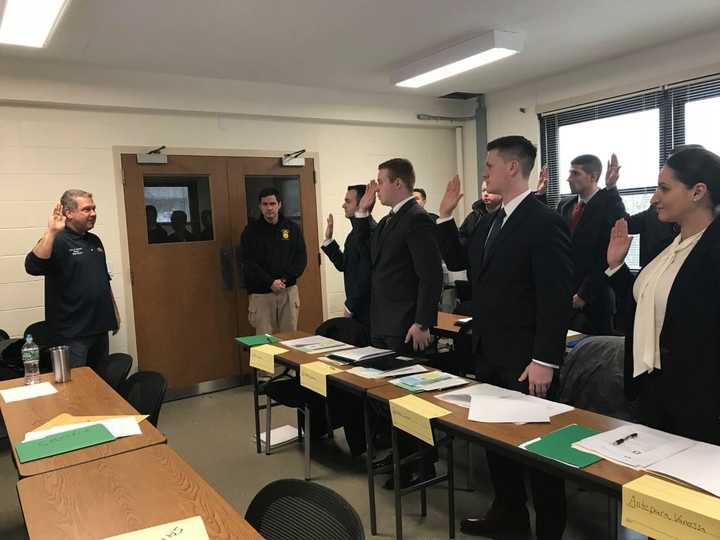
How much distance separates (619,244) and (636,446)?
0.88 m

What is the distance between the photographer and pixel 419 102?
19.7ft

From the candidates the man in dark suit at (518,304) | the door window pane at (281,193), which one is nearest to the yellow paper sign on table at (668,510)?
the man in dark suit at (518,304)

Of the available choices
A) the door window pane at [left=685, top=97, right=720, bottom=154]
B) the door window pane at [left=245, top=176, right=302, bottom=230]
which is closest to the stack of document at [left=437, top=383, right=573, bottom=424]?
the door window pane at [left=685, top=97, right=720, bottom=154]

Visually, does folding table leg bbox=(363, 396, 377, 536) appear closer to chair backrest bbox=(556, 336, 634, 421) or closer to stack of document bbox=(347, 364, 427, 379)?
stack of document bbox=(347, 364, 427, 379)

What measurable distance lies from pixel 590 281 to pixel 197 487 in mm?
3077

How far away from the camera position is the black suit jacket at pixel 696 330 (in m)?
1.64

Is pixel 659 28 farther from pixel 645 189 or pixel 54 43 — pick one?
pixel 54 43

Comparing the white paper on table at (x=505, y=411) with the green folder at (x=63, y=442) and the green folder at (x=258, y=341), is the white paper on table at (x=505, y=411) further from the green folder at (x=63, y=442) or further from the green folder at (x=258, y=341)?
the green folder at (x=258, y=341)

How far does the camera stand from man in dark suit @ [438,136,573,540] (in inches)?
83.7

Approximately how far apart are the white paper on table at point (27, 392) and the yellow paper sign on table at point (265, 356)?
3.19 ft

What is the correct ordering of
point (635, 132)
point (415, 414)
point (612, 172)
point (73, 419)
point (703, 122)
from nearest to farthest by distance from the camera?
point (415, 414) < point (73, 419) < point (612, 172) < point (703, 122) < point (635, 132)

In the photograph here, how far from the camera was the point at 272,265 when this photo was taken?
489 cm

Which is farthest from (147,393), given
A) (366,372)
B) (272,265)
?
A: (272,265)

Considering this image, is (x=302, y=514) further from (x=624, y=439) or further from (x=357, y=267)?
(x=357, y=267)
